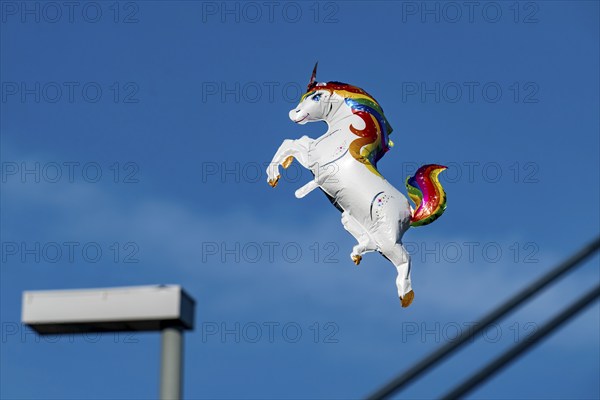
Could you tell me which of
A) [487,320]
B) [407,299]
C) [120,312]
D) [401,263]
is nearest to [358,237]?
[401,263]

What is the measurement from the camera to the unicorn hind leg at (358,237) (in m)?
11.3

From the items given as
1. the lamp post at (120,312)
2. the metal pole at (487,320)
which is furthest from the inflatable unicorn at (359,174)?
the metal pole at (487,320)

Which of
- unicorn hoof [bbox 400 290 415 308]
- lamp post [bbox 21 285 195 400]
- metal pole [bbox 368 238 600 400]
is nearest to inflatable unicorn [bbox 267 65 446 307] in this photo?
unicorn hoof [bbox 400 290 415 308]

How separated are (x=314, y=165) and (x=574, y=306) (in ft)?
31.5

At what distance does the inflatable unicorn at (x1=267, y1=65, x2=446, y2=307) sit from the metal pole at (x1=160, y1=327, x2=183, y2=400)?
348 inches

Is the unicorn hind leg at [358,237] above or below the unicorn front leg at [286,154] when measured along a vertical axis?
below

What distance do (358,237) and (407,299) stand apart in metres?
0.78

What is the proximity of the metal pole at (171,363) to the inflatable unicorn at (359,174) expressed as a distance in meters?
8.85

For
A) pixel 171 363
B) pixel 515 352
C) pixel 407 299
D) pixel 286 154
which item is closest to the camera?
pixel 515 352

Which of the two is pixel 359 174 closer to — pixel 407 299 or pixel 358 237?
pixel 358 237

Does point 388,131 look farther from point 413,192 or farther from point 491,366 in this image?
point 491,366

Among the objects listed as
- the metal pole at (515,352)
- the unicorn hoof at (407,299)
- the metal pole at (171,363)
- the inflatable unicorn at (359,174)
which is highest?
the inflatable unicorn at (359,174)

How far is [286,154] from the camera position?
38.8ft

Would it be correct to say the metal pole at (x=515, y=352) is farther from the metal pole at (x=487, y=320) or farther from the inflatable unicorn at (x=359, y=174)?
the inflatable unicorn at (x=359, y=174)
